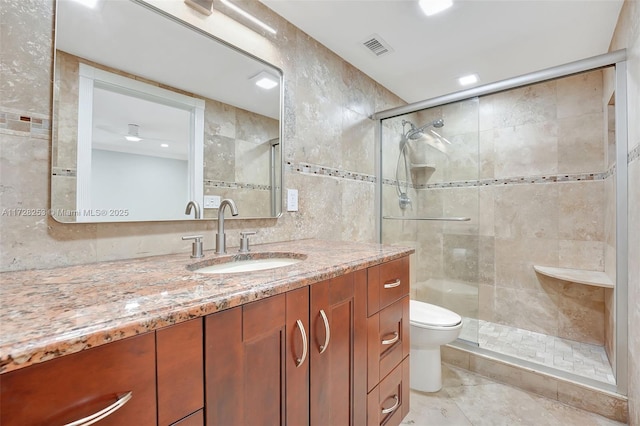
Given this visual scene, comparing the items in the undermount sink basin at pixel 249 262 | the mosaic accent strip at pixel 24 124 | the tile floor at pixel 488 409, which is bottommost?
the tile floor at pixel 488 409

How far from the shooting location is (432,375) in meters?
1.80

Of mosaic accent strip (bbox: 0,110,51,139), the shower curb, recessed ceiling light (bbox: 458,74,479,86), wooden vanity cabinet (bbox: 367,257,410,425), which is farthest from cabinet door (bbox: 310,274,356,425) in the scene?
recessed ceiling light (bbox: 458,74,479,86)

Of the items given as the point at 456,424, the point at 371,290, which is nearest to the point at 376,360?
the point at 371,290

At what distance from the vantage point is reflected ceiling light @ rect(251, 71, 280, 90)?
1558 millimetres

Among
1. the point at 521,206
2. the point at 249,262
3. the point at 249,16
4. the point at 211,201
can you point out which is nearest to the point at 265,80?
the point at 249,16

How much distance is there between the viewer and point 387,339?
4.05 feet

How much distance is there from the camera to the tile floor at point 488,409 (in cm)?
154

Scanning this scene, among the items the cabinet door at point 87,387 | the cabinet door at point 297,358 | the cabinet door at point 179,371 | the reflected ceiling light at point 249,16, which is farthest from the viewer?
the reflected ceiling light at point 249,16

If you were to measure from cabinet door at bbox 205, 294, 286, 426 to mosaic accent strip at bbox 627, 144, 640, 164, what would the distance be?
1.76m

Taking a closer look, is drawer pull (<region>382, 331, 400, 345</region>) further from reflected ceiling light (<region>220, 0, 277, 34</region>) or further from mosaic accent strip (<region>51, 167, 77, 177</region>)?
reflected ceiling light (<region>220, 0, 277, 34</region>)

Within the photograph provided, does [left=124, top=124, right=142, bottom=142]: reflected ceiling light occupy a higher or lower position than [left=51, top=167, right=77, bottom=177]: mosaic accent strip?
higher

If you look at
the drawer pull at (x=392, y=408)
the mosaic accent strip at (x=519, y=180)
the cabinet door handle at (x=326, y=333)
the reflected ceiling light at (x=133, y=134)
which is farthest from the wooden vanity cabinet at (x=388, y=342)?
the mosaic accent strip at (x=519, y=180)

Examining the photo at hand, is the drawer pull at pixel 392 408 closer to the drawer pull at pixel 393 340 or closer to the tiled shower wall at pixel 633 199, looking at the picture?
the drawer pull at pixel 393 340

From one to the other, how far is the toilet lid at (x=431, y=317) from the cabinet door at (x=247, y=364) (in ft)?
4.08
